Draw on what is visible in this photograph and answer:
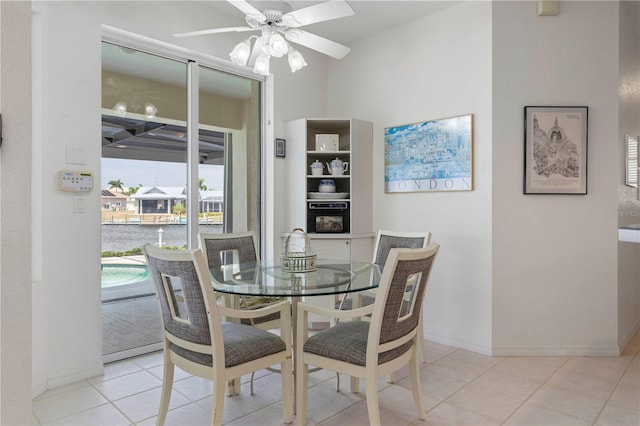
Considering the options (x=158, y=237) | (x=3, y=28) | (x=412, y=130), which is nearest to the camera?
(x=3, y=28)

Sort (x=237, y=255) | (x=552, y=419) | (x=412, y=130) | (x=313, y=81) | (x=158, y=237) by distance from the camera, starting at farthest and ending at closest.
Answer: (x=313, y=81) < (x=412, y=130) < (x=158, y=237) < (x=237, y=255) < (x=552, y=419)

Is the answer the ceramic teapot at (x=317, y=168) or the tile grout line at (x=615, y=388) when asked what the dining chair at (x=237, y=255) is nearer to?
the ceramic teapot at (x=317, y=168)

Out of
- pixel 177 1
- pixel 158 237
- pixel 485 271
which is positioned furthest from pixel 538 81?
pixel 158 237

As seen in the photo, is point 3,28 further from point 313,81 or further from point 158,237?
point 313,81

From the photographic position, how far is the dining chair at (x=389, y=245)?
2858mm

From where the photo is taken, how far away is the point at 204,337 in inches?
70.8

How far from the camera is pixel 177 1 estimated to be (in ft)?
10.2

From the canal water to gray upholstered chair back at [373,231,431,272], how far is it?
1.46 m

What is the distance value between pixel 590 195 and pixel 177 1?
138 inches

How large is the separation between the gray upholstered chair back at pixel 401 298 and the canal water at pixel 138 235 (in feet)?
6.20

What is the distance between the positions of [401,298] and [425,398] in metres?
0.92

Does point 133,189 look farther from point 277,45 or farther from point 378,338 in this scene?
point 378,338

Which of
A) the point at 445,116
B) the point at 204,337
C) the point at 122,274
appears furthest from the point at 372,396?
the point at 445,116

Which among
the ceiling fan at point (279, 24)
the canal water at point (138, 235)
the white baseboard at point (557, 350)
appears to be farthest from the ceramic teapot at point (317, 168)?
the white baseboard at point (557, 350)
